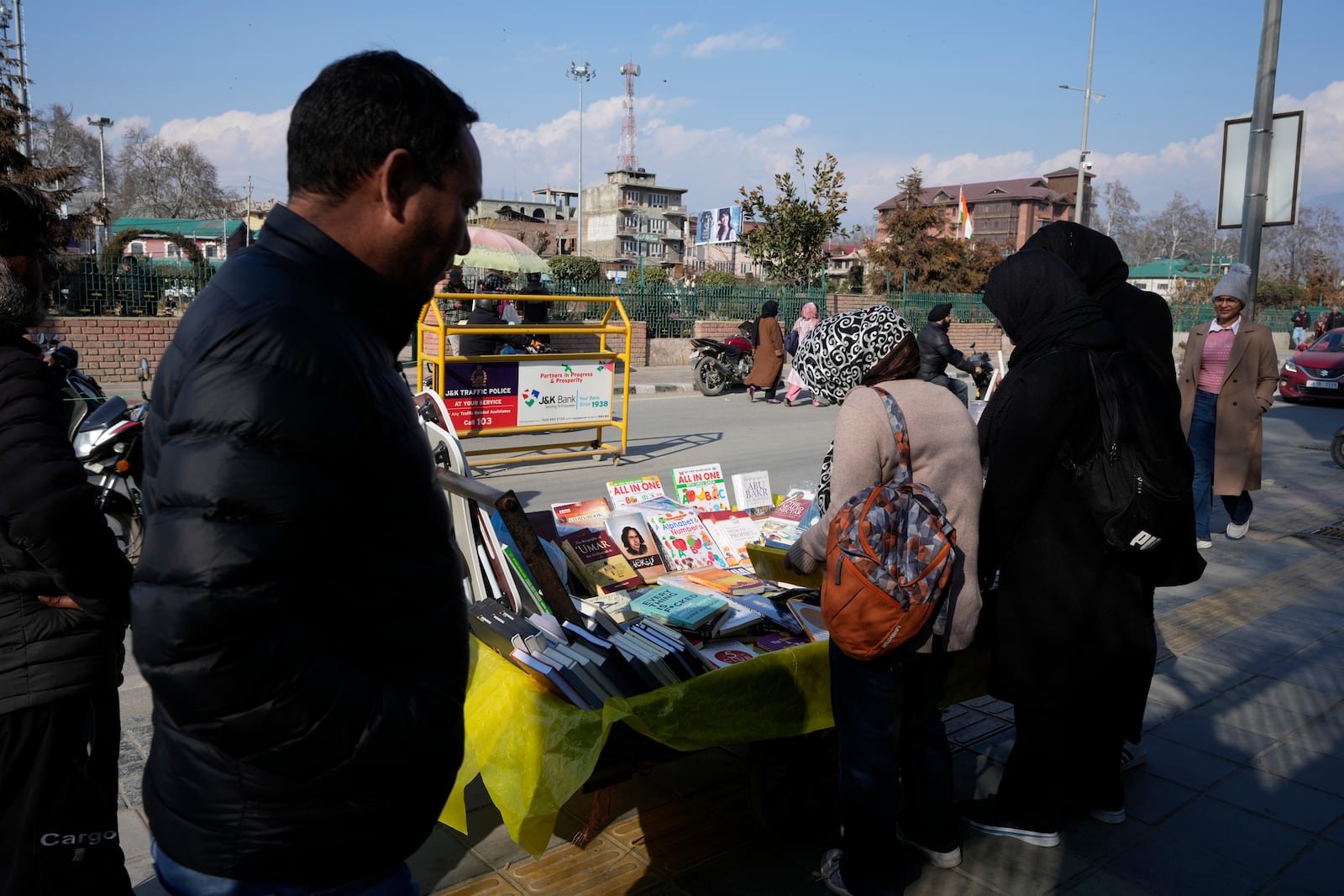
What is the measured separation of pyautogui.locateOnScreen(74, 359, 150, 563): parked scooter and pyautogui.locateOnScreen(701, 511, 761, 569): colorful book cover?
143 inches

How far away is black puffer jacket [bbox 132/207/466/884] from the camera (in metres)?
1.12

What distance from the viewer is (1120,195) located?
88.3 metres

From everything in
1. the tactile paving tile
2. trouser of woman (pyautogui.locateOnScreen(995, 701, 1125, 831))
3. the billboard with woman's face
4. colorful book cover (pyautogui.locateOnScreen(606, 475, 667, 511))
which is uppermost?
the billboard with woman's face

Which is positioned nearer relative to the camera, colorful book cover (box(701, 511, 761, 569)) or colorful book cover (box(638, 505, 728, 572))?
colorful book cover (box(638, 505, 728, 572))

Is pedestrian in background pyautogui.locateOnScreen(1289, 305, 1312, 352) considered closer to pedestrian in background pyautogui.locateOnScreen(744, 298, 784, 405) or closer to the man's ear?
pedestrian in background pyautogui.locateOnScreen(744, 298, 784, 405)

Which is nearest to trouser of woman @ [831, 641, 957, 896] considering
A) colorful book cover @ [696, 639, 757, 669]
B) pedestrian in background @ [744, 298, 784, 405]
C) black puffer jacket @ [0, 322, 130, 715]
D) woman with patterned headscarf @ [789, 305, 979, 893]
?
woman with patterned headscarf @ [789, 305, 979, 893]

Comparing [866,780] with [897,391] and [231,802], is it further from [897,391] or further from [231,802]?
[231,802]

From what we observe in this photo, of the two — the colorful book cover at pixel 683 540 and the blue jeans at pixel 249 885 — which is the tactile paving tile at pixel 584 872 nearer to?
the colorful book cover at pixel 683 540

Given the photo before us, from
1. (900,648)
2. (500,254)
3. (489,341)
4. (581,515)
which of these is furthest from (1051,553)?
(500,254)

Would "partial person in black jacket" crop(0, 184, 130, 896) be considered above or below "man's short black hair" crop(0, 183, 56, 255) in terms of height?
below

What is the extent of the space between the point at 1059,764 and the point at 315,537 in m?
2.87

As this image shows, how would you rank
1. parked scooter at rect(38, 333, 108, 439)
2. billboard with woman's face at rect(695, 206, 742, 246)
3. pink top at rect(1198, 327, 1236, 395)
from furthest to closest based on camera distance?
1. billboard with woman's face at rect(695, 206, 742, 246)
2. pink top at rect(1198, 327, 1236, 395)
3. parked scooter at rect(38, 333, 108, 439)

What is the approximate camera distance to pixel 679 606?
354 centimetres

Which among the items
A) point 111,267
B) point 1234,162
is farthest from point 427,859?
point 111,267
